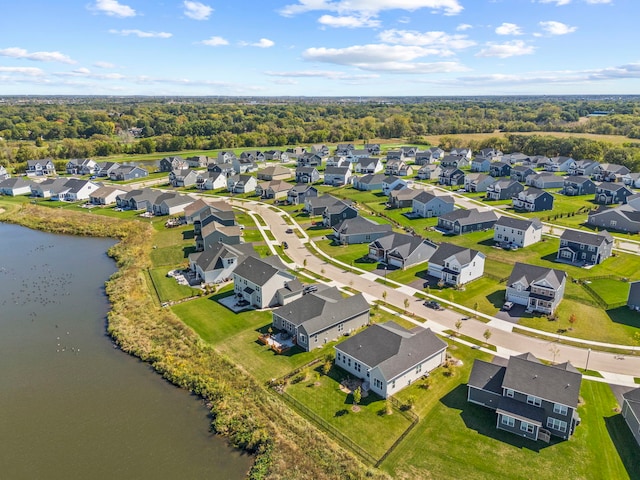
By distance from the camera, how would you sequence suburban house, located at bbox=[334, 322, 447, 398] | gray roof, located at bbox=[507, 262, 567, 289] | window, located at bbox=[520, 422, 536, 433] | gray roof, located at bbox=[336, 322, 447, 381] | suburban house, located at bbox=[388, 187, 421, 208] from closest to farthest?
window, located at bbox=[520, 422, 536, 433], suburban house, located at bbox=[334, 322, 447, 398], gray roof, located at bbox=[336, 322, 447, 381], gray roof, located at bbox=[507, 262, 567, 289], suburban house, located at bbox=[388, 187, 421, 208]

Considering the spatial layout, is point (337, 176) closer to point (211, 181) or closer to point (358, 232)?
point (211, 181)

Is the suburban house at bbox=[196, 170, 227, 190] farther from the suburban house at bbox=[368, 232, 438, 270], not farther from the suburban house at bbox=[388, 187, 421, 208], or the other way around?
the suburban house at bbox=[368, 232, 438, 270]

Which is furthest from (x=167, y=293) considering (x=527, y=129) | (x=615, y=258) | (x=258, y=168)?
(x=527, y=129)

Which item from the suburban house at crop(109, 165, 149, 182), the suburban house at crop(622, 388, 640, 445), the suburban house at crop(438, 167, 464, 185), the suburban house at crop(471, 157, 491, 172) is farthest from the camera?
the suburban house at crop(471, 157, 491, 172)

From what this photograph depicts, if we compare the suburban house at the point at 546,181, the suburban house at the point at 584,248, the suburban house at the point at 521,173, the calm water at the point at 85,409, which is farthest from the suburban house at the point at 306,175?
the calm water at the point at 85,409

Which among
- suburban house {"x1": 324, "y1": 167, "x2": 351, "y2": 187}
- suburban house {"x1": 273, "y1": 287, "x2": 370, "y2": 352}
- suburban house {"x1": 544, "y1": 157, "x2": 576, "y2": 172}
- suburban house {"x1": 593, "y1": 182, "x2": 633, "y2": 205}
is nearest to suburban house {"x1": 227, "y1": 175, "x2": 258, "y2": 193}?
suburban house {"x1": 324, "y1": 167, "x2": 351, "y2": 187}

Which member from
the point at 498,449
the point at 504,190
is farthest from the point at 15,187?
the point at 498,449

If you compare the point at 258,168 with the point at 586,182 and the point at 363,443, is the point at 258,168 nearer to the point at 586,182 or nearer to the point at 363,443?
the point at 586,182
